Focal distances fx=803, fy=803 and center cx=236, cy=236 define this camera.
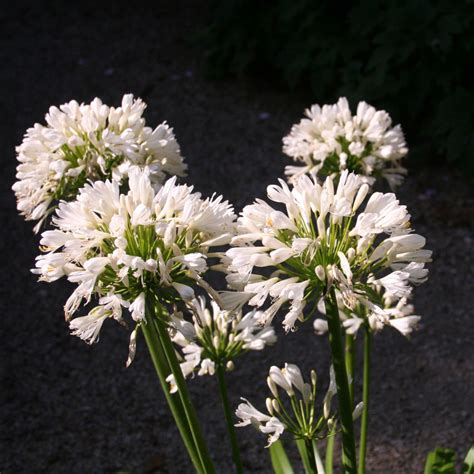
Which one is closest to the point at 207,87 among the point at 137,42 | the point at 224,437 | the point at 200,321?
the point at 137,42

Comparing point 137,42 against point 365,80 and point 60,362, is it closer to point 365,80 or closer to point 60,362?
point 365,80

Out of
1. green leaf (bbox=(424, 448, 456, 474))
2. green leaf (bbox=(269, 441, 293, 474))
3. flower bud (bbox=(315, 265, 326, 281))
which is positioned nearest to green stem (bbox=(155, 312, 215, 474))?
flower bud (bbox=(315, 265, 326, 281))

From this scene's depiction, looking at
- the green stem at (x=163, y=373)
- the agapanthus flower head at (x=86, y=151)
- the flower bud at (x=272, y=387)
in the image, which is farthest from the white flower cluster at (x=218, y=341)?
the agapanthus flower head at (x=86, y=151)

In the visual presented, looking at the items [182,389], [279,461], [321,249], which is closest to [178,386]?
[182,389]

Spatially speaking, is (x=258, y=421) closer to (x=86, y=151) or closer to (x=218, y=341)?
(x=218, y=341)

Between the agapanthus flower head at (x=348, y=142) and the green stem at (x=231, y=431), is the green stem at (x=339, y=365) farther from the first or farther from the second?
the agapanthus flower head at (x=348, y=142)

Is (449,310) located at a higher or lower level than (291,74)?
lower
